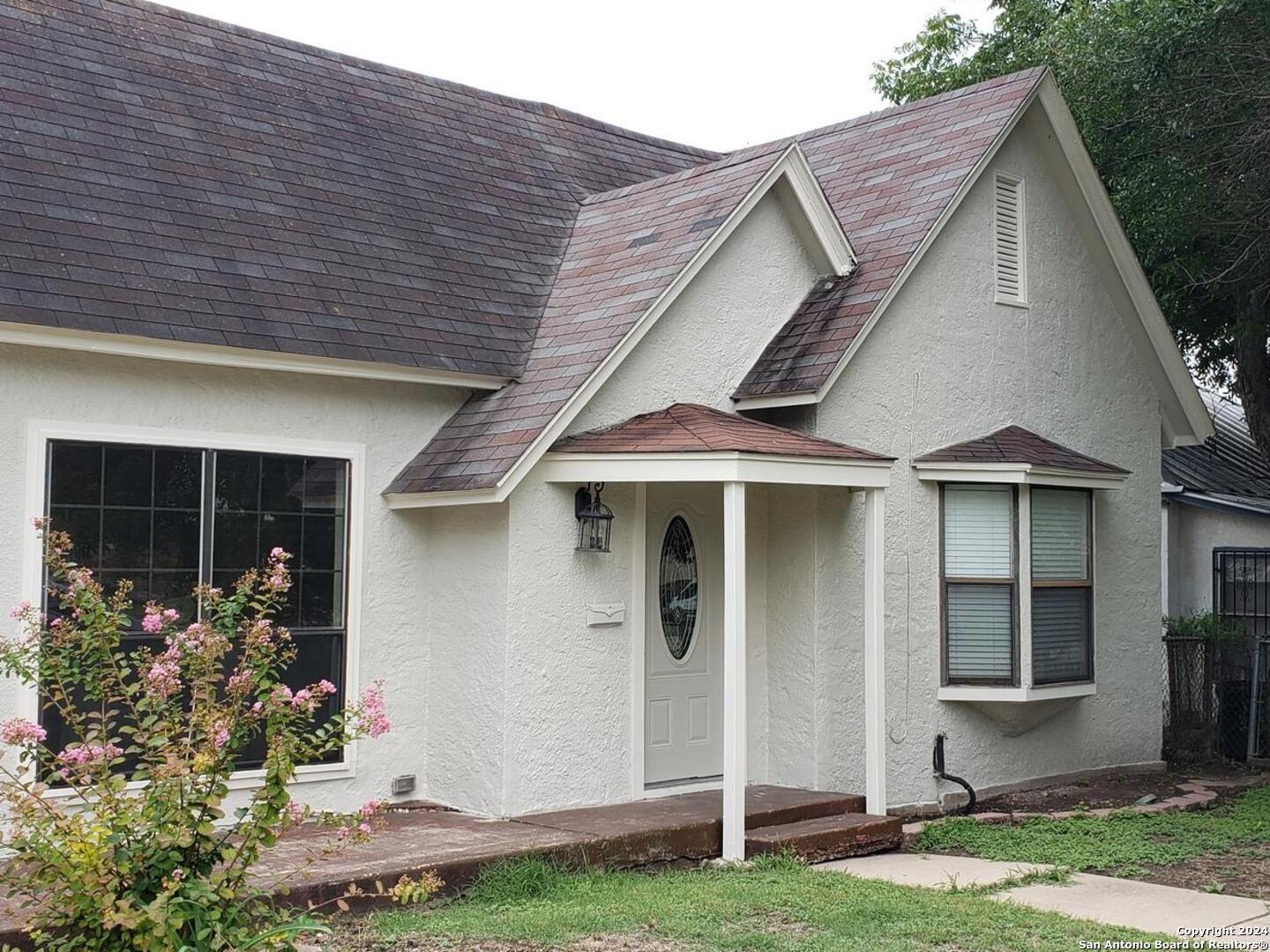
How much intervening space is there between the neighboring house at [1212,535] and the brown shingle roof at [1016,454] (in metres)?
4.90

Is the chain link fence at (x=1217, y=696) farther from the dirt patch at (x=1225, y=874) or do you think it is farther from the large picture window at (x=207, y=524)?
the large picture window at (x=207, y=524)

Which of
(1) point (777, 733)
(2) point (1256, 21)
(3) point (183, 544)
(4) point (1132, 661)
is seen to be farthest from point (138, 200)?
(2) point (1256, 21)

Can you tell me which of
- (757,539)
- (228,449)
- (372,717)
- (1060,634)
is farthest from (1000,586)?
(372,717)

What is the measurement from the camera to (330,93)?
12.1 meters

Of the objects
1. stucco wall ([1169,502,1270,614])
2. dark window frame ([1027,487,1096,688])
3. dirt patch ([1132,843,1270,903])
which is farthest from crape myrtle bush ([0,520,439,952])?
stucco wall ([1169,502,1270,614])

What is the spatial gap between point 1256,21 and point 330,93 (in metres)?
8.98

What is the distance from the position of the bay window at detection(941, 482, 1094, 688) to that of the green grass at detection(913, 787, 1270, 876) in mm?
1297

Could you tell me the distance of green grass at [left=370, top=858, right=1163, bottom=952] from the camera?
701cm

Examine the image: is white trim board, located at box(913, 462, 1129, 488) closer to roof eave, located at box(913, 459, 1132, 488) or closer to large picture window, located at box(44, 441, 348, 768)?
roof eave, located at box(913, 459, 1132, 488)

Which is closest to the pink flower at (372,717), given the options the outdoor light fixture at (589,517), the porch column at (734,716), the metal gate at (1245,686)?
the porch column at (734,716)

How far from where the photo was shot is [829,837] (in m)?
9.38

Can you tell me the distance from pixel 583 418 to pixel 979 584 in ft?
12.0

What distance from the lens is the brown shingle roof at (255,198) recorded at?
8.76 metres

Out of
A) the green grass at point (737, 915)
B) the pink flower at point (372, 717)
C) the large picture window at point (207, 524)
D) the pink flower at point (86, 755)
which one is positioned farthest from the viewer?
the large picture window at point (207, 524)
